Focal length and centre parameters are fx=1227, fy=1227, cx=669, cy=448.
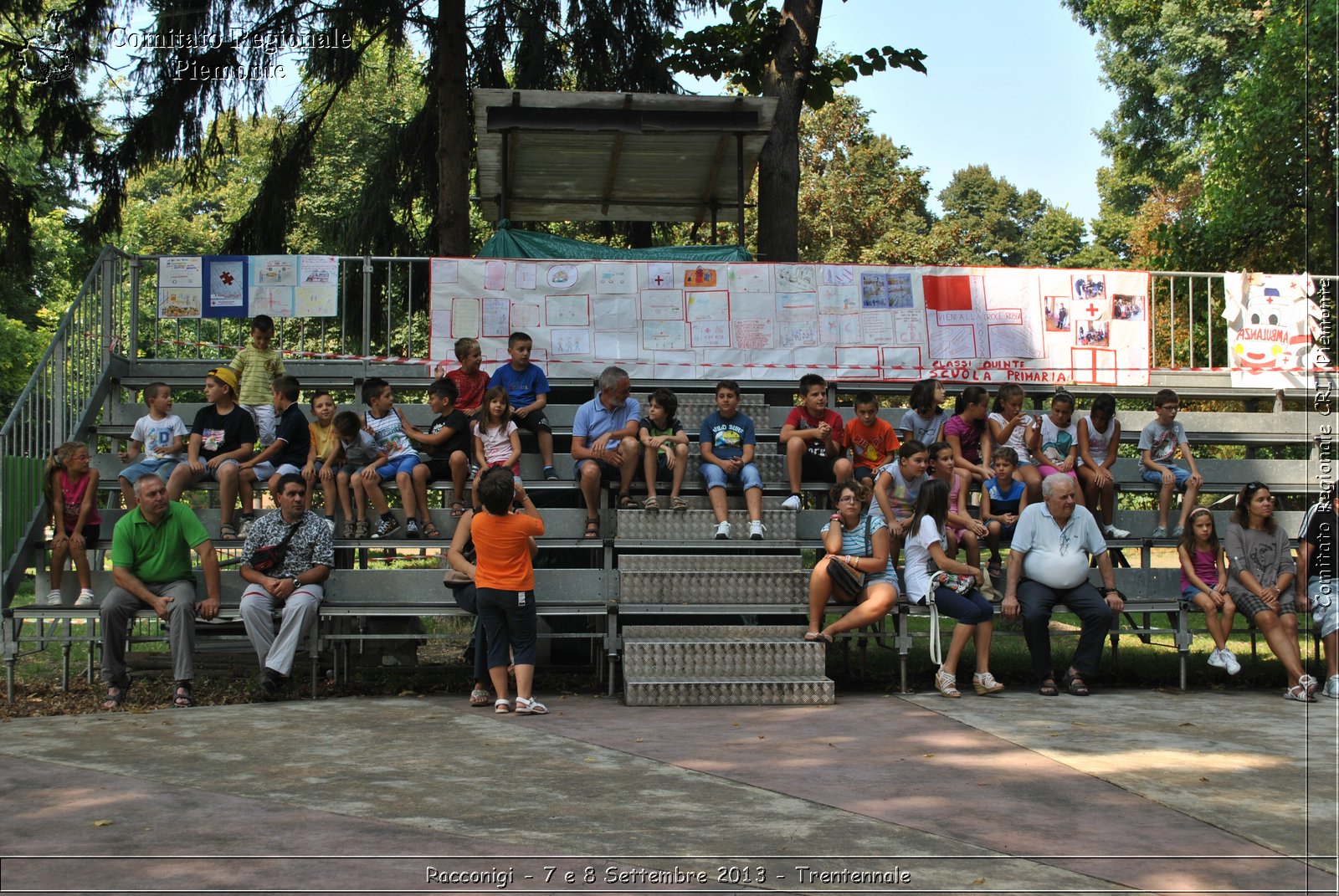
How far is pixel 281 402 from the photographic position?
1002 cm

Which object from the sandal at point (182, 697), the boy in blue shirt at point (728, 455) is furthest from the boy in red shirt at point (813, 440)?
the sandal at point (182, 697)

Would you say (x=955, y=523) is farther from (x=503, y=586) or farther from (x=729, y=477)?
(x=503, y=586)

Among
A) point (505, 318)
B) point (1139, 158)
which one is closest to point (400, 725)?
point (505, 318)

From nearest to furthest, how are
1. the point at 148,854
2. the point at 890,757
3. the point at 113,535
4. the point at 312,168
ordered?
1. the point at 148,854
2. the point at 890,757
3. the point at 113,535
4. the point at 312,168

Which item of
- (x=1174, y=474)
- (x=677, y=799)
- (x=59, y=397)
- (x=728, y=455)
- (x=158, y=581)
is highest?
(x=59, y=397)

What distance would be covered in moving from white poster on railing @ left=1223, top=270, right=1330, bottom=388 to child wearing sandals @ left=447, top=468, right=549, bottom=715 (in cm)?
830

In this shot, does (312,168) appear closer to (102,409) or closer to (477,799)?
(102,409)

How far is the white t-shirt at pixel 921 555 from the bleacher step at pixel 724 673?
0.94 m

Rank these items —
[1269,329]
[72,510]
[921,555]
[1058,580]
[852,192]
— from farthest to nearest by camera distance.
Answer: [852,192] < [1269,329] < [72,510] < [921,555] < [1058,580]

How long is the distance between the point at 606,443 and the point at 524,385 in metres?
1.14

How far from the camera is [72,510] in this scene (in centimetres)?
927

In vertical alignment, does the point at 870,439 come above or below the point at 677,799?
above

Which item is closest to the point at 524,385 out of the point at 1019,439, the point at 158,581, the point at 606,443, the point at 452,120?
the point at 606,443

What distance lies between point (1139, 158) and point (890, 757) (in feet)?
116
